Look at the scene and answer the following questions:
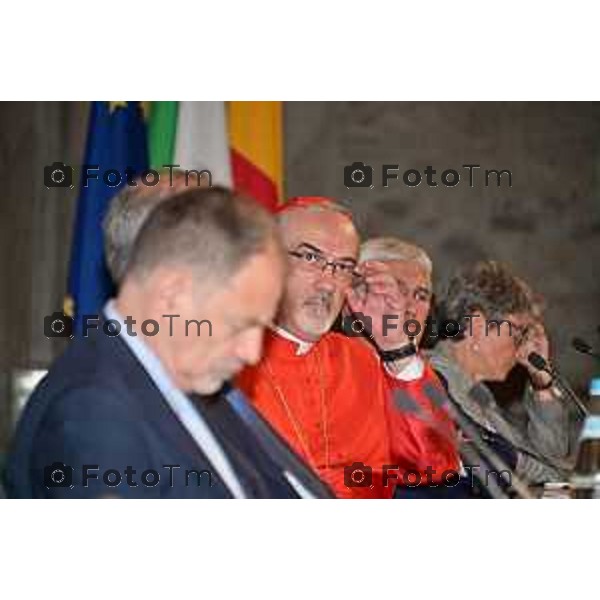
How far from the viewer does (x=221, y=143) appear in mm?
3902

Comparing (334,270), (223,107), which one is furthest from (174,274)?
(223,107)

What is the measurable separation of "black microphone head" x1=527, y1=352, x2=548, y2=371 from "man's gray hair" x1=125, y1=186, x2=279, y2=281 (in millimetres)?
1960

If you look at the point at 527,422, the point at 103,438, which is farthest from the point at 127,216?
the point at 527,422

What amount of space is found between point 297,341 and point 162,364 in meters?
1.13

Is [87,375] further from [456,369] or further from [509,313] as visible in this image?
[509,313]

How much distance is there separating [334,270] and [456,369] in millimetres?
641

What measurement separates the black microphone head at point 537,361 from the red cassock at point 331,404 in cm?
67

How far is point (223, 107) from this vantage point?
153 inches

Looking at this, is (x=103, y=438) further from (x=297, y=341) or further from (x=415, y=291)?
(x=415, y=291)

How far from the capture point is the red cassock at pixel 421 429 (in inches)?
113

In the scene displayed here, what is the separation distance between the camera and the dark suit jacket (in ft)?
5.33

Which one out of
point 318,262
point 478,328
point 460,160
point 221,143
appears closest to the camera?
point 318,262
